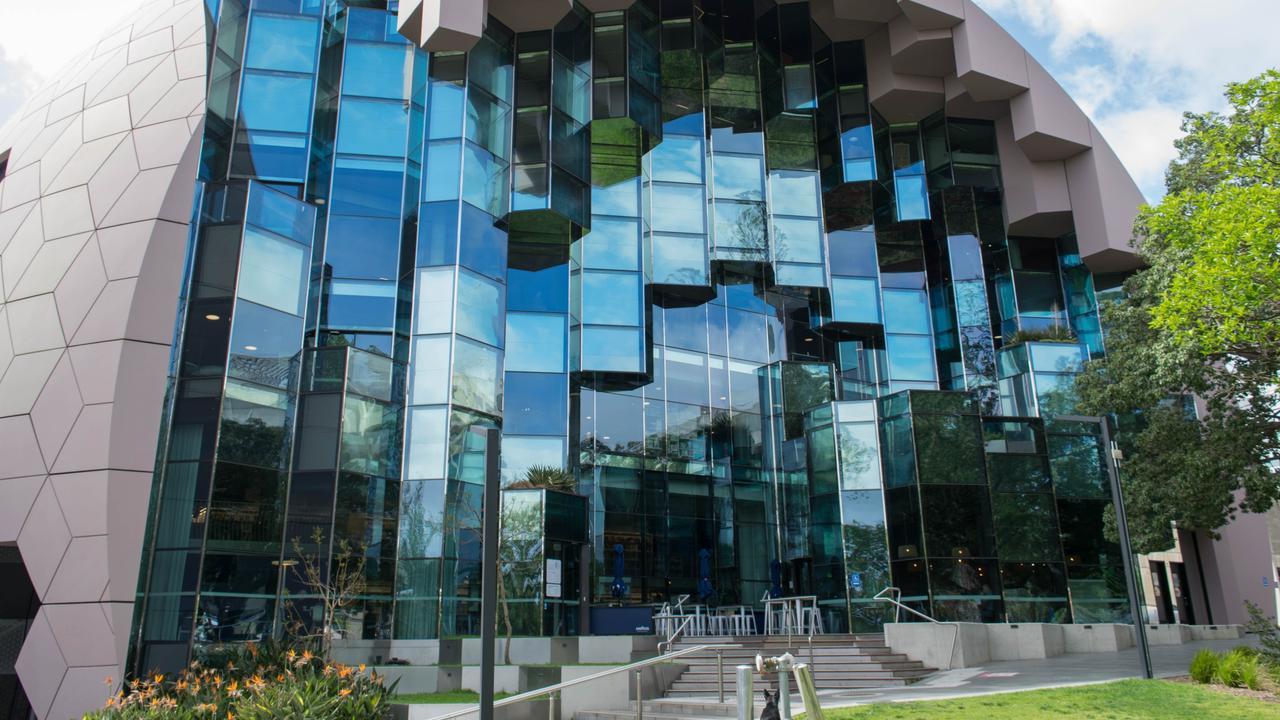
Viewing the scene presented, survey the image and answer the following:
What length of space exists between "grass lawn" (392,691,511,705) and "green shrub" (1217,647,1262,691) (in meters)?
11.3

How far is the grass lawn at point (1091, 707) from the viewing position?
37.1ft

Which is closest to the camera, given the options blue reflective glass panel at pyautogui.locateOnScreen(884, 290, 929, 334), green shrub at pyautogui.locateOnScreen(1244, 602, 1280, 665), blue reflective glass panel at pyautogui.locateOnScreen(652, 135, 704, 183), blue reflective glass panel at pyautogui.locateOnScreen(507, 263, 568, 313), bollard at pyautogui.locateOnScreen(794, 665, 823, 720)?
bollard at pyautogui.locateOnScreen(794, 665, 823, 720)

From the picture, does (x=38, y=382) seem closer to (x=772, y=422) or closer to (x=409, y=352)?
(x=409, y=352)

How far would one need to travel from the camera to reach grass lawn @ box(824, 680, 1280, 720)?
1130 cm

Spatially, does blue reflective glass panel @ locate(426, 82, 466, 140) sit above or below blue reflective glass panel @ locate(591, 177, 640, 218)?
above

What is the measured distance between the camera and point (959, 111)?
3098 centimetres

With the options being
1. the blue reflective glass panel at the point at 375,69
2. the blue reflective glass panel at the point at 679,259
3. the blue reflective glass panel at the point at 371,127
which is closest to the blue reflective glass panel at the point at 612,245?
the blue reflective glass panel at the point at 679,259

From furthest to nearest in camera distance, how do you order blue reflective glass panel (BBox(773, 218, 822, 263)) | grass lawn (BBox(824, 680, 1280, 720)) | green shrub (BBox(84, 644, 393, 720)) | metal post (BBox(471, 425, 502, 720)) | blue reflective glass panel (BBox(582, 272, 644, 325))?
blue reflective glass panel (BBox(773, 218, 822, 263))
blue reflective glass panel (BBox(582, 272, 644, 325))
grass lawn (BBox(824, 680, 1280, 720))
green shrub (BBox(84, 644, 393, 720))
metal post (BBox(471, 425, 502, 720))

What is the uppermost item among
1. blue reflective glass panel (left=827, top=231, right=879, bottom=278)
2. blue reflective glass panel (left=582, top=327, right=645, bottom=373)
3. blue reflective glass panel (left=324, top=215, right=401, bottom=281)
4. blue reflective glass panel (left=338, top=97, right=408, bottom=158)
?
blue reflective glass panel (left=338, top=97, right=408, bottom=158)

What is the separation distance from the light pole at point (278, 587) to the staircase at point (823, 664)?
8.46 metres

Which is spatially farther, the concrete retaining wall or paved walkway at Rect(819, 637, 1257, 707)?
the concrete retaining wall

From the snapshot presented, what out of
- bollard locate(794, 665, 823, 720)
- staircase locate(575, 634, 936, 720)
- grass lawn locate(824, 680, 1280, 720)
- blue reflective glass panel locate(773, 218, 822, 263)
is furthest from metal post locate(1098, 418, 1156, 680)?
blue reflective glass panel locate(773, 218, 822, 263)

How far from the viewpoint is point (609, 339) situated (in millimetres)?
26047

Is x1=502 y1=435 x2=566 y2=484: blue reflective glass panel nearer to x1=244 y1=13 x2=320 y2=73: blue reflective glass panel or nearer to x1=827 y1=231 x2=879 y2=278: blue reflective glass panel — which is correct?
x1=244 y1=13 x2=320 y2=73: blue reflective glass panel
